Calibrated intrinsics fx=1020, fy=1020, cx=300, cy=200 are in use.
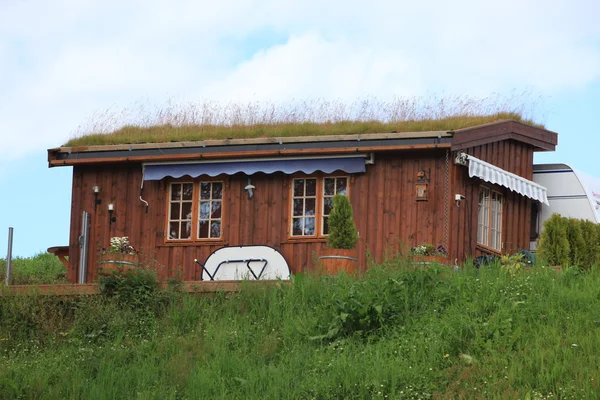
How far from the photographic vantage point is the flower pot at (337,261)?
1672cm

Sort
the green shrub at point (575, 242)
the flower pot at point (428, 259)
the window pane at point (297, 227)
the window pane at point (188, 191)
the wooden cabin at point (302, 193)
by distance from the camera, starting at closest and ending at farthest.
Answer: the green shrub at point (575, 242) < the flower pot at point (428, 259) < the wooden cabin at point (302, 193) < the window pane at point (297, 227) < the window pane at point (188, 191)

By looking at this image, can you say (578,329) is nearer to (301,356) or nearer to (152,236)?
(301,356)

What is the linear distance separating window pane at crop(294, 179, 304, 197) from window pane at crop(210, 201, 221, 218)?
1.60 m

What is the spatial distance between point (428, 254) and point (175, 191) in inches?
235

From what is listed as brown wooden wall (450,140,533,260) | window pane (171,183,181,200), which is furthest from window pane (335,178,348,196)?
window pane (171,183,181,200)

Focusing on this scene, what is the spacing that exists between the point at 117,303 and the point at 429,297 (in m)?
4.89

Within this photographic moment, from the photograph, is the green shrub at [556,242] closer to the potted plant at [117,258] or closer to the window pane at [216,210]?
the potted plant at [117,258]

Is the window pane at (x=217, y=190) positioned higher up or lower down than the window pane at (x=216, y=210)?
higher up

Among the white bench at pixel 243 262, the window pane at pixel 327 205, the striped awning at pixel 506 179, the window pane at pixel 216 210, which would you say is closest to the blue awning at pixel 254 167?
the window pane at pixel 327 205

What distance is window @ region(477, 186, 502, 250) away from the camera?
64.5 feet

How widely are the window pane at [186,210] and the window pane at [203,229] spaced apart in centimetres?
29

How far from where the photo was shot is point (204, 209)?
20266mm

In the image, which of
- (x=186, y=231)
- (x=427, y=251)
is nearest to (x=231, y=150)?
(x=186, y=231)

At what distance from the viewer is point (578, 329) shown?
12.5 metres
